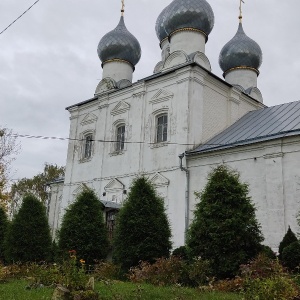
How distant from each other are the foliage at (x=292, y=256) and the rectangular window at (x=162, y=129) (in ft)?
26.9

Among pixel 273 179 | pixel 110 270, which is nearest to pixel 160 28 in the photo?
pixel 273 179

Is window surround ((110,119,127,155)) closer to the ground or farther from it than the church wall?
farther from it

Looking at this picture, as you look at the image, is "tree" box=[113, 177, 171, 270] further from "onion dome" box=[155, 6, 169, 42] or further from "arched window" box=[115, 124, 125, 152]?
"onion dome" box=[155, 6, 169, 42]

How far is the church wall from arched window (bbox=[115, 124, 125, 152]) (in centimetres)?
527

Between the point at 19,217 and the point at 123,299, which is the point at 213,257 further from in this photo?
the point at 19,217

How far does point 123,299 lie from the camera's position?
6395 millimetres

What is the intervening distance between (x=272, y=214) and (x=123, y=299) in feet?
24.8

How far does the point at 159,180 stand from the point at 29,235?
5034 millimetres

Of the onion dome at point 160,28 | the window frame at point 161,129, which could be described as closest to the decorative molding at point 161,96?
the window frame at point 161,129

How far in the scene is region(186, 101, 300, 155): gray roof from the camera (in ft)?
45.3

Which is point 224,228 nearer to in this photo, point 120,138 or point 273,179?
point 273,179

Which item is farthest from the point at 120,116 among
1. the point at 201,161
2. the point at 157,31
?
the point at 157,31

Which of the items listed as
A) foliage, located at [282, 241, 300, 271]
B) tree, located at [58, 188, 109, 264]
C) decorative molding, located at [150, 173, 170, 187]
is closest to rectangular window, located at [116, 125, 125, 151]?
decorative molding, located at [150, 173, 170, 187]

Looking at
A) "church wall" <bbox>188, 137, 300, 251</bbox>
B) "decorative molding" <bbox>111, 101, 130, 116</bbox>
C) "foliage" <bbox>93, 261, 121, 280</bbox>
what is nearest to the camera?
"foliage" <bbox>93, 261, 121, 280</bbox>
